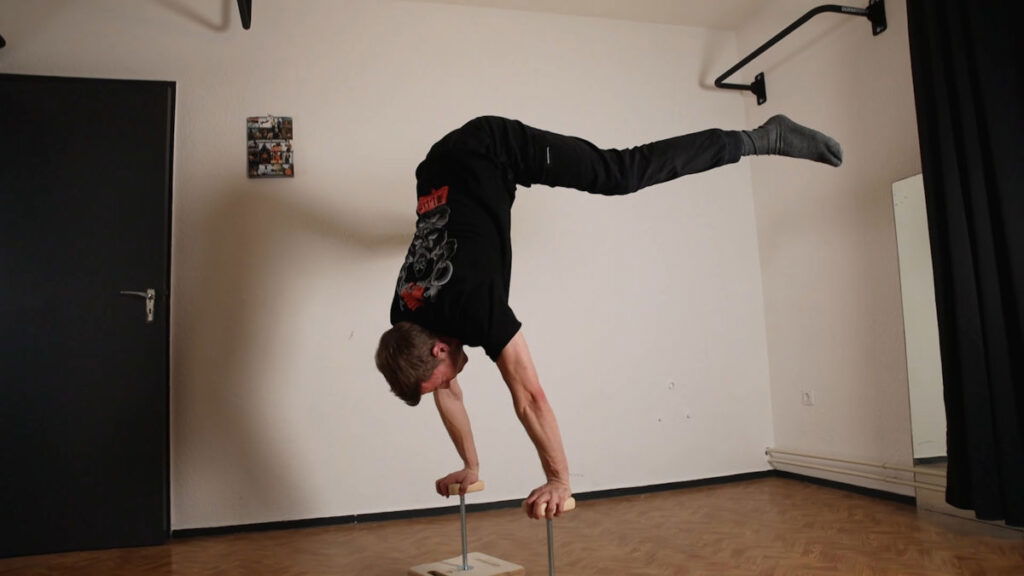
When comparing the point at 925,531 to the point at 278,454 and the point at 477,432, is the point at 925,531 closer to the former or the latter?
the point at 477,432

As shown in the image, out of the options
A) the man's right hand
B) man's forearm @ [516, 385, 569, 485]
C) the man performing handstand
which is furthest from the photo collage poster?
man's forearm @ [516, 385, 569, 485]

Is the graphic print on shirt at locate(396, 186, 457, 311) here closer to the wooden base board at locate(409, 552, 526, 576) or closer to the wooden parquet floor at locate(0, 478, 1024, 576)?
the wooden base board at locate(409, 552, 526, 576)

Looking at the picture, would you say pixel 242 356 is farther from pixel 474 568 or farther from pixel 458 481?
pixel 474 568

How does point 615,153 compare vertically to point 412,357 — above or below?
above

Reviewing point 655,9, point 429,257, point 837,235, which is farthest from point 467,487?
point 655,9

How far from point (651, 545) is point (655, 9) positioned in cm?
341

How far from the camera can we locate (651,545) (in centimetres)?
315

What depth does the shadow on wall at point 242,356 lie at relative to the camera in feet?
12.7

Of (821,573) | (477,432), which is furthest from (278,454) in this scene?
(821,573)

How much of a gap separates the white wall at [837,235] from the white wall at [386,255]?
23 centimetres

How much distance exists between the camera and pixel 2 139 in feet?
11.9

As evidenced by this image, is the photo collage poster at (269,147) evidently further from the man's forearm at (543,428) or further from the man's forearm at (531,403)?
the man's forearm at (543,428)

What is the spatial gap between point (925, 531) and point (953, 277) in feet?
3.71

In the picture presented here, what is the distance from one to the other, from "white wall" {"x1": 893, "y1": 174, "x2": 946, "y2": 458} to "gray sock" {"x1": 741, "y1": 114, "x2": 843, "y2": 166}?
0.83 m
